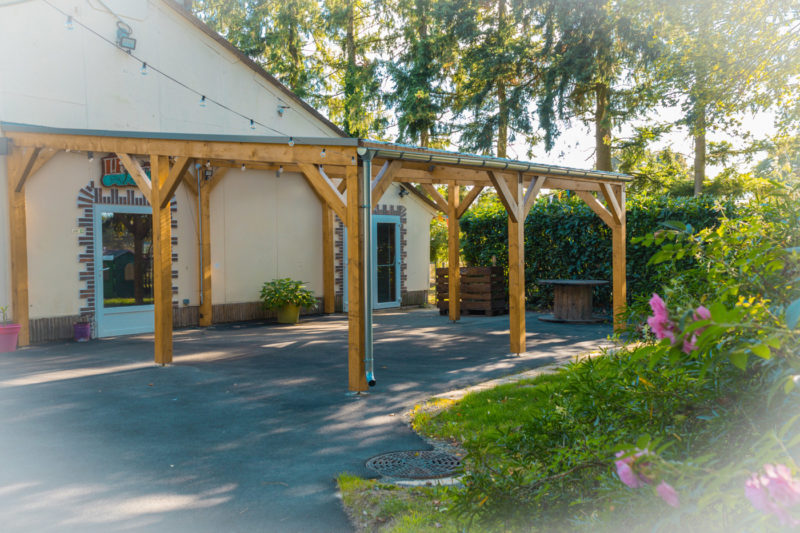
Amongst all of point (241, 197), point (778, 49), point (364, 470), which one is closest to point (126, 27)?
point (241, 197)

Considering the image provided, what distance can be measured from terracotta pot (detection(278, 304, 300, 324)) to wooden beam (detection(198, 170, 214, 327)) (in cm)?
139

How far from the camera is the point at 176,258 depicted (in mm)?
11922

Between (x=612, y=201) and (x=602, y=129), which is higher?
(x=602, y=129)

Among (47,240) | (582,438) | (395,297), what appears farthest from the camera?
(395,297)

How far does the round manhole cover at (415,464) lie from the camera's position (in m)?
4.31

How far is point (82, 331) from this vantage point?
10.2m

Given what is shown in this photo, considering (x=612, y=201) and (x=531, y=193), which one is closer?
(x=531, y=193)

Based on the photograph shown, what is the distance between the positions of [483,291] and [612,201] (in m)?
3.63

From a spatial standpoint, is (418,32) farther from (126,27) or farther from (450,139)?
(126,27)

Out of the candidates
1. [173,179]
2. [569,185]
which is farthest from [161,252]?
[569,185]

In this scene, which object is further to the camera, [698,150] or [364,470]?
[698,150]

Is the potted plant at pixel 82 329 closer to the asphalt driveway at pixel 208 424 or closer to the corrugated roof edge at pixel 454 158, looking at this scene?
the asphalt driveway at pixel 208 424

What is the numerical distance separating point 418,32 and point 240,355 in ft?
51.7

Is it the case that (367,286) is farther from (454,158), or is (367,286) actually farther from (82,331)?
(82,331)
